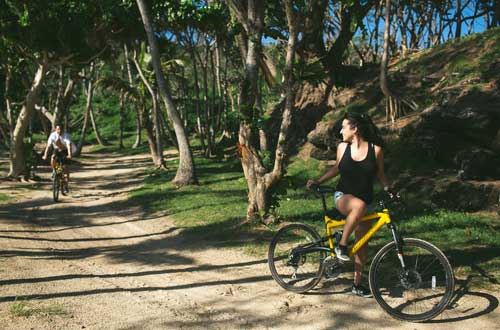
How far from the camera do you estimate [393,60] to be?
72.8 ft

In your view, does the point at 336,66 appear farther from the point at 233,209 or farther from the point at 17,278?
the point at 17,278

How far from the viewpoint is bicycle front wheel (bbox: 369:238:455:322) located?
4.85 metres

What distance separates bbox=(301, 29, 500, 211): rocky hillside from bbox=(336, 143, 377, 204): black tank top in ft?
19.1

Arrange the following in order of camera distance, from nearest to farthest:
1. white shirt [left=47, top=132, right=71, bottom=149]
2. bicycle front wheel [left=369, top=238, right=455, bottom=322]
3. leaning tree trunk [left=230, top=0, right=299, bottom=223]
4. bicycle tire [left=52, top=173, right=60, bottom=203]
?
1. bicycle front wheel [left=369, top=238, right=455, bottom=322]
2. leaning tree trunk [left=230, top=0, right=299, bottom=223]
3. bicycle tire [left=52, top=173, right=60, bottom=203]
4. white shirt [left=47, top=132, right=71, bottom=149]

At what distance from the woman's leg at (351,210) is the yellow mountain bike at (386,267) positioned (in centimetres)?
16

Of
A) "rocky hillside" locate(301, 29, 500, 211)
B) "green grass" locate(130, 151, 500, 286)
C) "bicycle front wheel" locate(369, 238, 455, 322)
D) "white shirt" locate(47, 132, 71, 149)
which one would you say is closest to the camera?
"bicycle front wheel" locate(369, 238, 455, 322)

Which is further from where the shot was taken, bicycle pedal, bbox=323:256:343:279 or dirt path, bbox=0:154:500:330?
bicycle pedal, bbox=323:256:343:279

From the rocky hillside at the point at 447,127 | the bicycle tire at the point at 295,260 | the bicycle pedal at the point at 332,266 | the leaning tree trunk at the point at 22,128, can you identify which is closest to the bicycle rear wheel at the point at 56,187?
the leaning tree trunk at the point at 22,128

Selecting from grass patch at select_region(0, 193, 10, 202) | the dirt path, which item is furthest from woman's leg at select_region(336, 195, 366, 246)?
grass patch at select_region(0, 193, 10, 202)

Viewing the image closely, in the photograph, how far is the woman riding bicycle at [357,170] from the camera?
522cm

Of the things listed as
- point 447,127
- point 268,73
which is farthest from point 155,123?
point 447,127

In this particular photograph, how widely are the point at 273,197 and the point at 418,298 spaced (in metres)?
4.90

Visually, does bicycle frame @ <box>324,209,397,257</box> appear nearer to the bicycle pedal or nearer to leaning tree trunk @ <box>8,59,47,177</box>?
the bicycle pedal

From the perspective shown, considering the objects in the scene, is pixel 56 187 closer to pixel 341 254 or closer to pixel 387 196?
pixel 341 254
